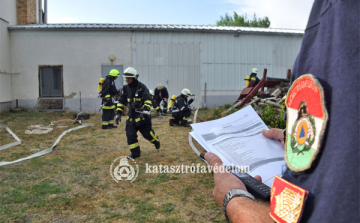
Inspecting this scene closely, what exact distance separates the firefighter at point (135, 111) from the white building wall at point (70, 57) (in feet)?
29.2

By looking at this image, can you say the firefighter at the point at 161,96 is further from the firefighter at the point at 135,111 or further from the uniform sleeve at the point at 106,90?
the firefighter at the point at 135,111

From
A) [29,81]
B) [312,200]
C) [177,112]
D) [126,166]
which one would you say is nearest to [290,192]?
[312,200]

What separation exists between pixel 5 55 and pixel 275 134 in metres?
15.2

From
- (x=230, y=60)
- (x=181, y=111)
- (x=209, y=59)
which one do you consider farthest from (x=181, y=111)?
(x=230, y=60)

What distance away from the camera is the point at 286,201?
62cm

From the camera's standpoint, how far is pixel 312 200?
1.83 feet

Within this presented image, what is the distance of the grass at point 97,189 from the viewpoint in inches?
125

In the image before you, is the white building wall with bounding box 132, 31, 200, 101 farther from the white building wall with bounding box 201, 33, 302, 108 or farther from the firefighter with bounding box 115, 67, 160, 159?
the firefighter with bounding box 115, 67, 160, 159

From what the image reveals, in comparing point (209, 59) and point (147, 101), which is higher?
point (209, 59)

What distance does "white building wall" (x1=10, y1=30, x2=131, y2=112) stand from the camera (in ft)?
46.6

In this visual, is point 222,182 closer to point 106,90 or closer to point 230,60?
point 106,90

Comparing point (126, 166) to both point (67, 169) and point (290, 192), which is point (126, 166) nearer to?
point (67, 169)

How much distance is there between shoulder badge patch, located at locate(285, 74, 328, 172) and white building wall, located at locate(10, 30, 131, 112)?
14.3 metres

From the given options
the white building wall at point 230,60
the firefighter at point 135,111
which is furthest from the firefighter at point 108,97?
the white building wall at point 230,60
